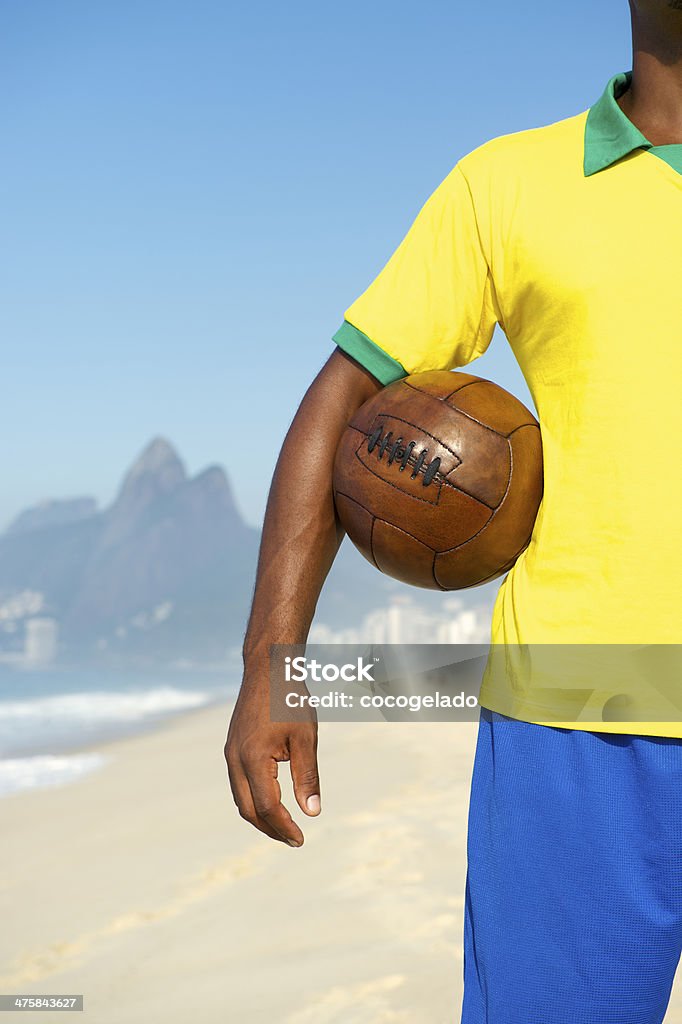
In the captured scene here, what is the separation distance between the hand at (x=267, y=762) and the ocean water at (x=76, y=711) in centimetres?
857

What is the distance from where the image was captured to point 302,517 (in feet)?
5.19

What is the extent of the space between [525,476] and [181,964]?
3.72m

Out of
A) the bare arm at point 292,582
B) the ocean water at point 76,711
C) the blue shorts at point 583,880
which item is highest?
the bare arm at point 292,582

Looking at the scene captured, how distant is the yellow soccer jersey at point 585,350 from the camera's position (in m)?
1.38

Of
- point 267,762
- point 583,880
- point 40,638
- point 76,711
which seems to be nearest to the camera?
point 583,880

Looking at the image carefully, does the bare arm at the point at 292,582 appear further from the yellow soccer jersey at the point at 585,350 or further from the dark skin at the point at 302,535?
the yellow soccer jersey at the point at 585,350

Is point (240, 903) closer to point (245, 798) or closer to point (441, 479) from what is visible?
point (245, 798)

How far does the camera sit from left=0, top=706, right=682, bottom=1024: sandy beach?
394 cm

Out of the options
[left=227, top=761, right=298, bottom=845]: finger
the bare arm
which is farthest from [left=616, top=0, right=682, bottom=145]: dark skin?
[left=227, top=761, right=298, bottom=845]: finger

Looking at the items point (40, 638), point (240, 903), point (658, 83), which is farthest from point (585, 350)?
point (40, 638)

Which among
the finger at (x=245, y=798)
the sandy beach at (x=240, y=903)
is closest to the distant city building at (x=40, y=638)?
the sandy beach at (x=240, y=903)

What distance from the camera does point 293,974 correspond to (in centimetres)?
411

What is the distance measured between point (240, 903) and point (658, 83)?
4568 millimetres

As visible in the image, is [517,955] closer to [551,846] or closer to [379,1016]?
[551,846]
